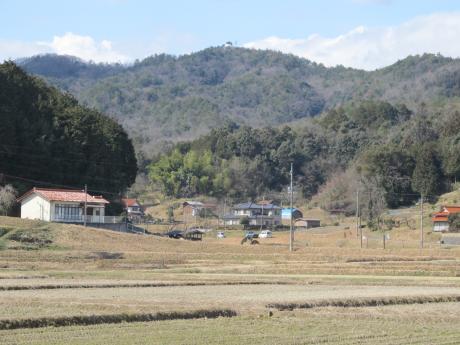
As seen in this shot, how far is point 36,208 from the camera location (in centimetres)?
7112

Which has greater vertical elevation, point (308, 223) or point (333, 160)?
point (333, 160)

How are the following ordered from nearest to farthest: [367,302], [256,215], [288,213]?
[367,302]
[256,215]
[288,213]

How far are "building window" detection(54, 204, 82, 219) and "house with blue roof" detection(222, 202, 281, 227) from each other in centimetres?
3435

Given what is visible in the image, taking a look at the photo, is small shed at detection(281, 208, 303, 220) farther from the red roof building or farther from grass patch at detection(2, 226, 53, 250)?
grass patch at detection(2, 226, 53, 250)

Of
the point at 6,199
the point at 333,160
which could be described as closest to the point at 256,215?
the point at 333,160

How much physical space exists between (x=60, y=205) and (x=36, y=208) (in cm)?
191

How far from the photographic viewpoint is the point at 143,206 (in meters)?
124

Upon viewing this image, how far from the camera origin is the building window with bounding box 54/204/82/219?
71.3m

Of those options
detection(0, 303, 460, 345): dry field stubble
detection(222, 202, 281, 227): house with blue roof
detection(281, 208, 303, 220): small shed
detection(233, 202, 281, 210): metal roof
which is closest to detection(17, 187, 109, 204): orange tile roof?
detection(222, 202, 281, 227): house with blue roof

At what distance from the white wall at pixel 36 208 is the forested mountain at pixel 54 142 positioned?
265cm

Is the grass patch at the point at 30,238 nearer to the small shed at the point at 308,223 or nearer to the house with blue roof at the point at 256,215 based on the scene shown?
the small shed at the point at 308,223

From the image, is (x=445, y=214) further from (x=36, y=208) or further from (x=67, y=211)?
(x=36, y=208)

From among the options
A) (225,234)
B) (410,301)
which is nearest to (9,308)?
(410,301)

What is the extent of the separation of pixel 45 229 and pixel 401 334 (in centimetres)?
4233
